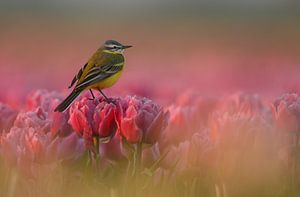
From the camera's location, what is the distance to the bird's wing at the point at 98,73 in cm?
483

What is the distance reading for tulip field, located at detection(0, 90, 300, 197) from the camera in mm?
3539

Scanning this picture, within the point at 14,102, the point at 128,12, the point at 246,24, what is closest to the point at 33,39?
the point at 246,24

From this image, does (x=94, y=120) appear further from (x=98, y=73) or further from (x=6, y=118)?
(x=98, y=73)

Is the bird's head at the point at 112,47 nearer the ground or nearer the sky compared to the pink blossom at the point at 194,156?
nearer the sky

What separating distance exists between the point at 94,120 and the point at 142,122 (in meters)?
0.16

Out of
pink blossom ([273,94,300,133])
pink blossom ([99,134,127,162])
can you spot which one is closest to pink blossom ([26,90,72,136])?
pink blossom ([99,134,127,162])

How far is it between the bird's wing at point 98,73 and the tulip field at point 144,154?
0.96 meters

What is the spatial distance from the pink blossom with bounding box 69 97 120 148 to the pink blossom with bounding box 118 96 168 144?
0.15 feet

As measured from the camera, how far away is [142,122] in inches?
140

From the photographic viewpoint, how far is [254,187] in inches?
142

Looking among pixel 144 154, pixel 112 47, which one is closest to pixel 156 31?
pixel 112 47

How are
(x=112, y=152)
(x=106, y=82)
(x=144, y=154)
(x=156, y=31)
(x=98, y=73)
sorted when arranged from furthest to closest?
(x=156, y=31), (x=106, y=82), (x=98, y=73), (x=112, y=152), (x=144, y=154)

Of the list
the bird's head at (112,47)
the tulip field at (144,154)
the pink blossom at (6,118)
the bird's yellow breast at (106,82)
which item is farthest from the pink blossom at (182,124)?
the bird's head at (112,47)

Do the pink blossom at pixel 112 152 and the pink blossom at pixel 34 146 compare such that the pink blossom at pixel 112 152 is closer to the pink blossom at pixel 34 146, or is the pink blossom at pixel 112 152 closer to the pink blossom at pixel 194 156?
the pink blossom at pixel 194 156
